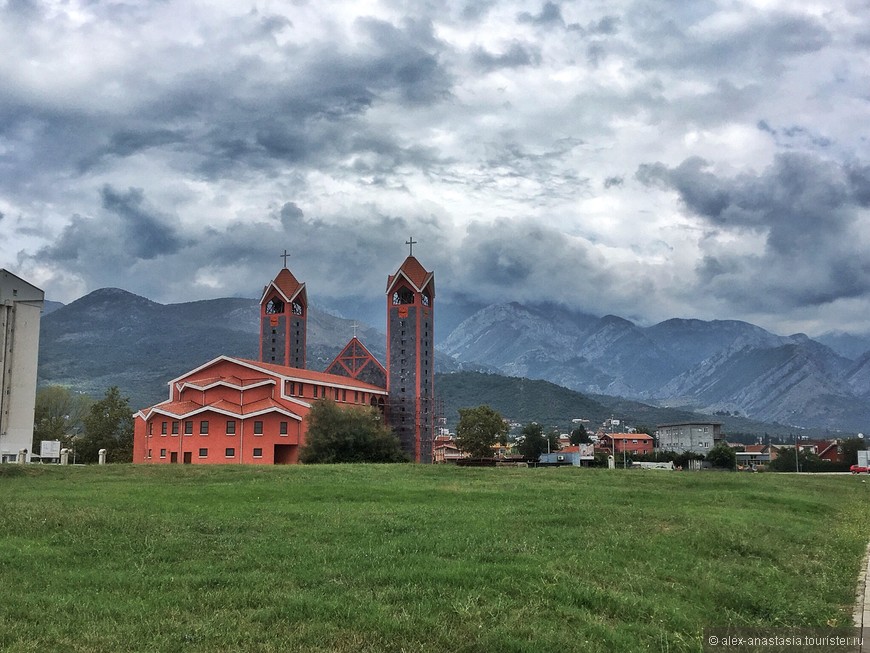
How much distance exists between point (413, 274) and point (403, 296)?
9.96 ft

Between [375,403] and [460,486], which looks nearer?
[460,486]

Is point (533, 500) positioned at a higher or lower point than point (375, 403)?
lower

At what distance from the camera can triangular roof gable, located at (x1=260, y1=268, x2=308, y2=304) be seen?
10581 cm

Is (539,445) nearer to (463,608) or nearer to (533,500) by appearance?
(533,500)

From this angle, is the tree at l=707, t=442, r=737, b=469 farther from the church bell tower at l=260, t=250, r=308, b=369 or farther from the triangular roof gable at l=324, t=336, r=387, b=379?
the church bell tower at l=260, t=250, r=308, b=369

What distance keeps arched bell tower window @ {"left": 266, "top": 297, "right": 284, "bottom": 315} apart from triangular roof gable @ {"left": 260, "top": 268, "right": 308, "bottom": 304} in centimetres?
108

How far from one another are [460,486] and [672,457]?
3953 inches

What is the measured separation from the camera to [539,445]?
12681cm

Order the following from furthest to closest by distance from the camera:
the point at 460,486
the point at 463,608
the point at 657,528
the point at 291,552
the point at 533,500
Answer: the point at 460,486, the point at 533,500, the point at 657,528, the point at 291,552, the point at 463,608

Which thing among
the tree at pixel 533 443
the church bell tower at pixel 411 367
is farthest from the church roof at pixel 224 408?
the tree at pixel 533 443

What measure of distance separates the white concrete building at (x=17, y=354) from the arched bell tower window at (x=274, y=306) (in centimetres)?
6302

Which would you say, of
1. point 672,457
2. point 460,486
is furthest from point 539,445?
point 460,486

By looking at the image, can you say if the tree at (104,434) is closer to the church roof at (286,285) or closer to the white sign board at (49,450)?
the white sign board at (49,450)

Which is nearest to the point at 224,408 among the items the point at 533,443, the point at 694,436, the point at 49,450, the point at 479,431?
the point at 49,450
